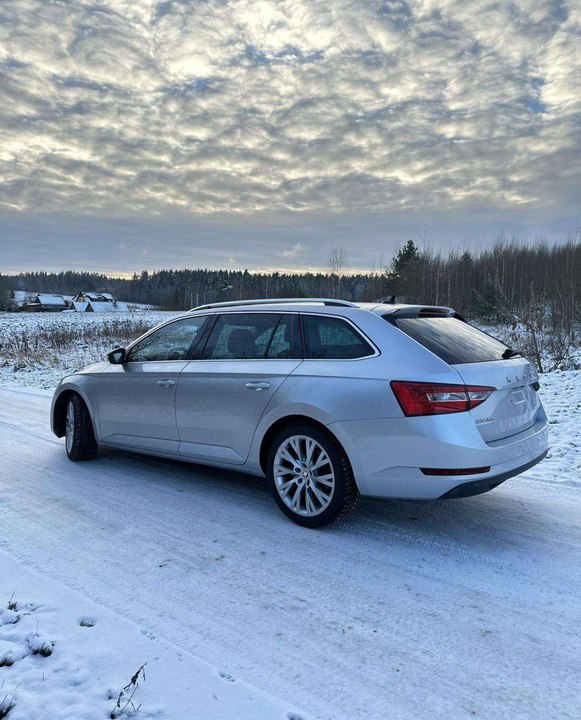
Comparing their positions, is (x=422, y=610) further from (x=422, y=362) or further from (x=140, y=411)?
(x=140, y=411)

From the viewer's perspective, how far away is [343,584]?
327cm

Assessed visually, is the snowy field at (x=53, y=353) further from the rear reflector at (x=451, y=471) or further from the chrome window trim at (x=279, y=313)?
the rear reflector at (x=451, y=471)

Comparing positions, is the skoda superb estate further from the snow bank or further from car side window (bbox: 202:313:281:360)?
the snow bank

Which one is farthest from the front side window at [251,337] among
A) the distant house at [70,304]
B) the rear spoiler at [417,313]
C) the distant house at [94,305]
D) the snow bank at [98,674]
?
the distant house at [70,304]

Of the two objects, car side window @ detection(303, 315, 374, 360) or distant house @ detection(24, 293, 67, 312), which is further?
distant house @ detection(24, 293, 67, 312)

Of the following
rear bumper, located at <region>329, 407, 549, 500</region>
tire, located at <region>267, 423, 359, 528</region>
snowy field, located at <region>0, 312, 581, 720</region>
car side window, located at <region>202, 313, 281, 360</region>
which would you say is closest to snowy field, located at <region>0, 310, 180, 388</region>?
car side window, located at <region>202, 313, 281, 360</region>

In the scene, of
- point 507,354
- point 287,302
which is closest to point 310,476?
point 287,302

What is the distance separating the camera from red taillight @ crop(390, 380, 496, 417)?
139 inches

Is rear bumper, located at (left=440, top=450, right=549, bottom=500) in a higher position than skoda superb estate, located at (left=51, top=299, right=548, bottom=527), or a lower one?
lower

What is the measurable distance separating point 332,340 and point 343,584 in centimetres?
175

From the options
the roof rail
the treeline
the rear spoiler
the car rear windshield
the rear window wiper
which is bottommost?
the rear window wiper

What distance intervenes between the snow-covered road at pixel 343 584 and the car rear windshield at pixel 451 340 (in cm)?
131

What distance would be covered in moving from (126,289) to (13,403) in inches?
5511

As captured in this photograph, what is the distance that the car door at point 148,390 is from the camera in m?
5.16
